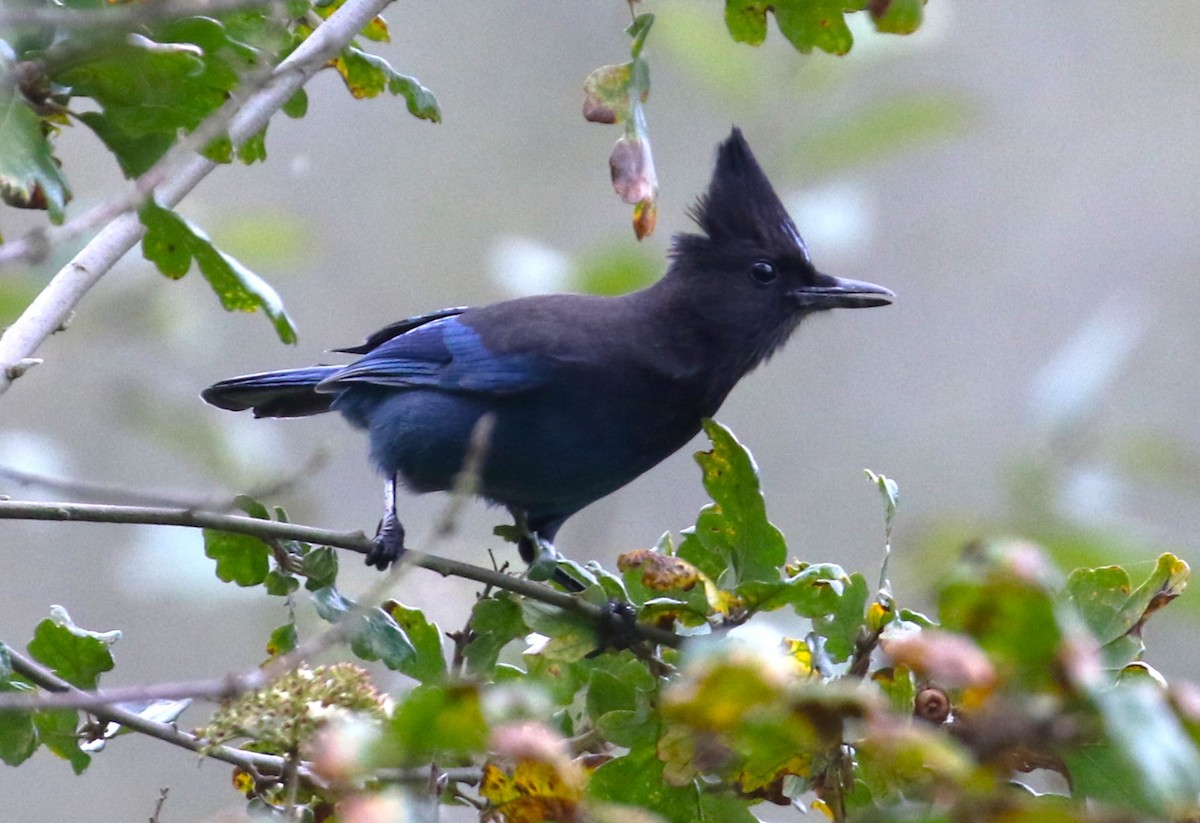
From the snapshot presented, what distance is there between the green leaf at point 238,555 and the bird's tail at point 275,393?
1.64 m

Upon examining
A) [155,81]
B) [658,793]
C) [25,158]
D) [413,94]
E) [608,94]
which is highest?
[413,94]

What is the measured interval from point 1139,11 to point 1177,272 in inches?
80.0

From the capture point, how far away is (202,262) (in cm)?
243

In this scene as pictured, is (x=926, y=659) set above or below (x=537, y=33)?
below

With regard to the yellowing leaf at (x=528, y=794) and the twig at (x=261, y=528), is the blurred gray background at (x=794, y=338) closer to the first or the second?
the twig at (x=261, y=528)

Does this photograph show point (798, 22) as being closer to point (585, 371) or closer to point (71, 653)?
point (585, 371)

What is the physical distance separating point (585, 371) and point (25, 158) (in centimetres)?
180

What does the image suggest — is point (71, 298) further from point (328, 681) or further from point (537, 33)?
point (537, 33)

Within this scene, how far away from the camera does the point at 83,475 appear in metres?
5.73

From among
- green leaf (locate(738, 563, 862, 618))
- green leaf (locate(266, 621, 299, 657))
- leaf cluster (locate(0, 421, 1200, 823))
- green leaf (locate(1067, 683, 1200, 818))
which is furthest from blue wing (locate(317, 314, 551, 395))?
green leaf (locate(1067, 683, 1200, 818))

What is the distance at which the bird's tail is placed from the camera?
4.04m

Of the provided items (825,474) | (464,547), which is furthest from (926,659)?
(825,474)

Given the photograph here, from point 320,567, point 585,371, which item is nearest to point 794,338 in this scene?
point 585,371

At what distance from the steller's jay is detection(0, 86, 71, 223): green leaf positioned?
56.1 inches
